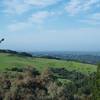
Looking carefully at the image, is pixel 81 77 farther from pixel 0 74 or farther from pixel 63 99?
pixel 63 99

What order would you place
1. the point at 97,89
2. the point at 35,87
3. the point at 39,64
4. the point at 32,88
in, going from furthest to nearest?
the point at 39,64
the point at 35,87
the point at 32,88
the point at 97,89

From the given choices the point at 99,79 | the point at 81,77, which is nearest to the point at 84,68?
the point at 81,77

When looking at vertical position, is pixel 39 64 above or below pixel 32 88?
above

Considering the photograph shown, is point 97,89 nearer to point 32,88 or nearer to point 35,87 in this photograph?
point 32,88

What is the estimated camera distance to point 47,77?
103m

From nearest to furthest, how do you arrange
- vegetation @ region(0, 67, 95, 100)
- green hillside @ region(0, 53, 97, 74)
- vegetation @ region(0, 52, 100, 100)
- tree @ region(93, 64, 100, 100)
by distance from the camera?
tree @ region(93, 64, 100, 100) < vegetation @ region(0, 52, 100, 100) < vegetation @ region(0, 67, 95, 100) < green hillside @ region(0, 53, 97, 74)

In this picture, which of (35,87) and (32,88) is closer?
(32,88)

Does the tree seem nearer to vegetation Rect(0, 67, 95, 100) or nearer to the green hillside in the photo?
vegetation Rect(0, 67, 95, 100)

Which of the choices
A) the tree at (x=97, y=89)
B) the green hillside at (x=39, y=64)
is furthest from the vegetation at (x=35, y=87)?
the green hillside at (x=39, y=64)

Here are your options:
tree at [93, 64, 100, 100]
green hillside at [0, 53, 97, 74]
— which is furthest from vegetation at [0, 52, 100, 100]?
green hillside at [0, 53, 97, 74]

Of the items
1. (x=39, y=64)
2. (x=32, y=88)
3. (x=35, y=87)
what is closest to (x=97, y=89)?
(x=32, y=88)

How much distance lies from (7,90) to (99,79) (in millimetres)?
33542

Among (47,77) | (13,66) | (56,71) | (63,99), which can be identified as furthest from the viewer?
(56,71)

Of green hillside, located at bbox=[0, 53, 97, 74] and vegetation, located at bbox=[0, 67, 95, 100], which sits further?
green hillside, located at bbox=[0, 53, 97, 74]
